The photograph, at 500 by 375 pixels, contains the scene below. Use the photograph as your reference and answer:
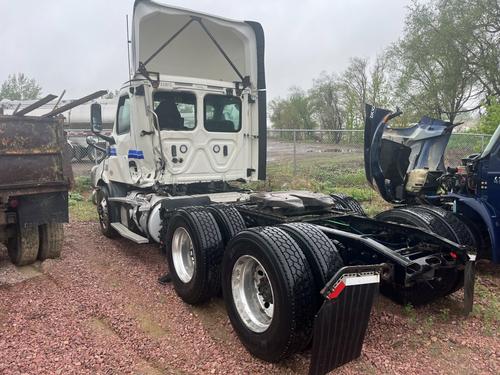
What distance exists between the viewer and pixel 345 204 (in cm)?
564

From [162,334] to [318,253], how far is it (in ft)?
5.53

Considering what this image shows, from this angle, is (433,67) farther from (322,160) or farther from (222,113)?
(222,113)

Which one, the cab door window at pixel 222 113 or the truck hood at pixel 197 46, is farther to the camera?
the cab door window at pixel 222 113

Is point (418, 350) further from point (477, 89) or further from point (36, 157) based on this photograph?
point (477, 89)

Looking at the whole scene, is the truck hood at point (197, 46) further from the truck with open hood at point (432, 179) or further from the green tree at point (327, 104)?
the green tree at point (327, 104)

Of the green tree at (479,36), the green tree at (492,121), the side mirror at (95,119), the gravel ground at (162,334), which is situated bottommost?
the gravel ground at (162,334)

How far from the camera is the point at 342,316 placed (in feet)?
9.89

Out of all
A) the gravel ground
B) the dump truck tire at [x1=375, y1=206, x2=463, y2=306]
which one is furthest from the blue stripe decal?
the dump truck tire at [x1=375, y1=206, x2=463, y2=306]

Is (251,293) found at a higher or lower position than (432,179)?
lower

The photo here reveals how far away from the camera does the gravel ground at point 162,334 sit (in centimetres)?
340

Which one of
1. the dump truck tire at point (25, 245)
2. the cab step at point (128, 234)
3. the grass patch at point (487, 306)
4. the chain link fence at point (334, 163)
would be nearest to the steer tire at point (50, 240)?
the dump truck tire at point (25, 245)

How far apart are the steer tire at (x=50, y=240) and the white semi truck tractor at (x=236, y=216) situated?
933 mm

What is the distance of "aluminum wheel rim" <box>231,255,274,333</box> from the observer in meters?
3.63

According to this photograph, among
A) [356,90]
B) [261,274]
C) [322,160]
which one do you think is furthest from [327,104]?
[261,274]
